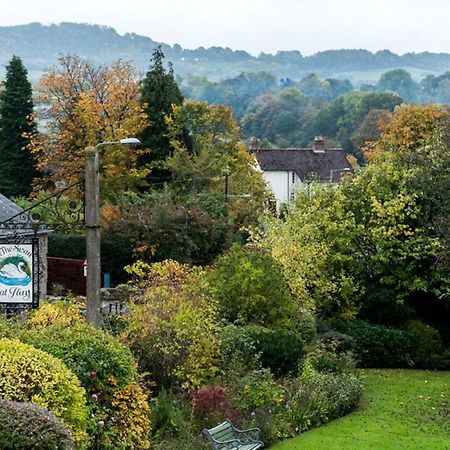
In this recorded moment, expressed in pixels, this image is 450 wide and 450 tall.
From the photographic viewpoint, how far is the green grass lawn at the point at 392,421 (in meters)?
18.5

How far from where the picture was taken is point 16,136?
58062mm

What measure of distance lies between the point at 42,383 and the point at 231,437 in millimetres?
5044

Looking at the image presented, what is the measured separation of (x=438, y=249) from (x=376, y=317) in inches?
138

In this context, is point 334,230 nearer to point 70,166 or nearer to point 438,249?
point 438,249

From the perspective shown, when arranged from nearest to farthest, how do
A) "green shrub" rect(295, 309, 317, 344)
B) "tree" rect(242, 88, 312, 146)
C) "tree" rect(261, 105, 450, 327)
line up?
"green shrub" rect(295, 309, 317, 344), "tree" rect(261, 105, 450, 327), "tree" rect(242, 88, 312, 146)

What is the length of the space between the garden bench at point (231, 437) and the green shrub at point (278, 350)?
404cm

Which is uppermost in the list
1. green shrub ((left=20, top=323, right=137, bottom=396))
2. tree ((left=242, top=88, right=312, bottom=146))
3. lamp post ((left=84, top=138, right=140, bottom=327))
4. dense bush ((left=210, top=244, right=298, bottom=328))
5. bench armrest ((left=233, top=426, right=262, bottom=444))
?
lamp post ((left=84, top=138, right=140, bottom=327))

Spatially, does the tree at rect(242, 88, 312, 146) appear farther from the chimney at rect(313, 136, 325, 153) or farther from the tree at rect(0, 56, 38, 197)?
the tree at rect(0, 56, 38, 197)

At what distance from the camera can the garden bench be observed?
15.8 meters

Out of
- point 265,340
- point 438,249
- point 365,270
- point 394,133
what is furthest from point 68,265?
point 394,133

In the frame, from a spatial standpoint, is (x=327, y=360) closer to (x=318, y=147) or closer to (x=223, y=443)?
(x=223, y=443)

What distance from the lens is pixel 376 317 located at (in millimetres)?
31859

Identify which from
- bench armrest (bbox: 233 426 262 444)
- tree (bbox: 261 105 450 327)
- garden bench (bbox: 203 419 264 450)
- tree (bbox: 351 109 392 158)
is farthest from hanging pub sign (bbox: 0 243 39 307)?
tree (bbox: 351 109 392 158)

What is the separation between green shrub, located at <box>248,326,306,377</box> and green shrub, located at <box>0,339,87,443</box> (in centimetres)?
854
